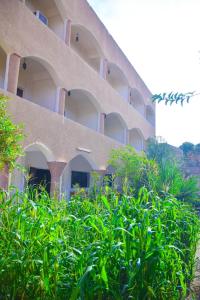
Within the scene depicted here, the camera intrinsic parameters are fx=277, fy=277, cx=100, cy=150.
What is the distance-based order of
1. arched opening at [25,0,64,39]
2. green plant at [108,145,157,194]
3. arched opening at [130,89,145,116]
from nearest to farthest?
arched opening at [25,0,64,39] < green plant at [108,145,157,194] < arched opening at [130,89,145,116]

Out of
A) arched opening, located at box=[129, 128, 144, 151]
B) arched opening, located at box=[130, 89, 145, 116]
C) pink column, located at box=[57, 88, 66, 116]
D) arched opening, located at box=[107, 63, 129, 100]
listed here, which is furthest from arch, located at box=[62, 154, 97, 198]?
arched opening, located at box=[130, 89, 145, 116]

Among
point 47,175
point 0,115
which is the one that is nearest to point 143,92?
point 47,175

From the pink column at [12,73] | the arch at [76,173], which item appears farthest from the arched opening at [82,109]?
the pink column at [12,73]

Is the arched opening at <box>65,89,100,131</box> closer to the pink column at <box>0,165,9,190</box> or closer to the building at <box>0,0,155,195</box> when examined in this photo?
the building at <box>0,0,155,195</box>

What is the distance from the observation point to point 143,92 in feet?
65.7

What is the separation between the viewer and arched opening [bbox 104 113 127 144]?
16.6 m

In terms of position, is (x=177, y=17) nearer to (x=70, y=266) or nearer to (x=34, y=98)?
(x=70, y=266)

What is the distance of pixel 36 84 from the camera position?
11094 mm

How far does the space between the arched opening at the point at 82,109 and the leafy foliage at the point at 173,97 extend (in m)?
10.1

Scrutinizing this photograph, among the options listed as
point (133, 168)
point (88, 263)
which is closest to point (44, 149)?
point (133, 168)

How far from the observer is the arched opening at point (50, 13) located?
1088 centimetres

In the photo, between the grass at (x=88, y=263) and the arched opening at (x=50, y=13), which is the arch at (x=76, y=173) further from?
the grass at (x=88, y=263)

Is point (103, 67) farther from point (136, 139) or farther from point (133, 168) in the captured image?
point (136, 139)

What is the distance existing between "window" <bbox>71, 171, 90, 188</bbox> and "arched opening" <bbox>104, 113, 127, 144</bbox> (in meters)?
3.31
